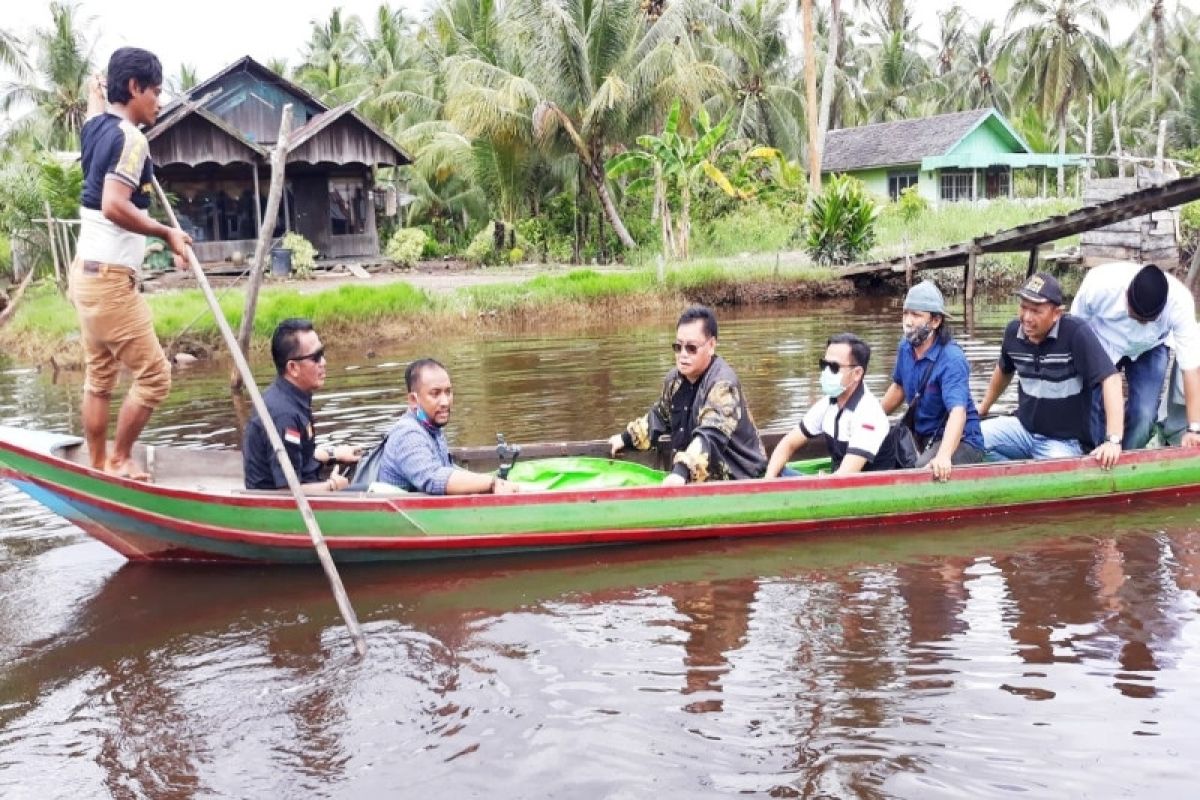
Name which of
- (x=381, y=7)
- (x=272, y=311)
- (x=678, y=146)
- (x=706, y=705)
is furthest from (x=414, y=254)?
(x=706, y=705)

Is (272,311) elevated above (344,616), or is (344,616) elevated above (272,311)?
(272,311)

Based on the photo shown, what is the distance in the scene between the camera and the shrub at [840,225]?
23906 millimetres

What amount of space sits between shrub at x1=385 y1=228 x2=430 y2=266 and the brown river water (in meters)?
20.0

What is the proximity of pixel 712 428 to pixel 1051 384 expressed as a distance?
2231 millimetres

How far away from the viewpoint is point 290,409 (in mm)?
6039

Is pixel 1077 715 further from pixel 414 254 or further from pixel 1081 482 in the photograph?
pixel 414 254

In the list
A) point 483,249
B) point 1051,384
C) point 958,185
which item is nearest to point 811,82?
point 483,249

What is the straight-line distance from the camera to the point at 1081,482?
702cm

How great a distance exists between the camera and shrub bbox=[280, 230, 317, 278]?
25.1m

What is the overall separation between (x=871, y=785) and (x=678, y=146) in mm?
21224

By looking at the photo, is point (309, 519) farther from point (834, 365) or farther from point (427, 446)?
point (834, 365)

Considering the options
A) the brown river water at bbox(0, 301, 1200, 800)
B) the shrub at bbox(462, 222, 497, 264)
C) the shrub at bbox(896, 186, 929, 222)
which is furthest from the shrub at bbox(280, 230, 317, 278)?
the brown river water at bbox(0, 301, 1200, 800)

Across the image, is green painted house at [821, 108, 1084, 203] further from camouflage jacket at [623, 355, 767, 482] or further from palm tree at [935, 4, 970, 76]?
camouflage jacket at [623, 355, 767, 482]

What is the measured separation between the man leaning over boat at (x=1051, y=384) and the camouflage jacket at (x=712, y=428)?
1731 mm
